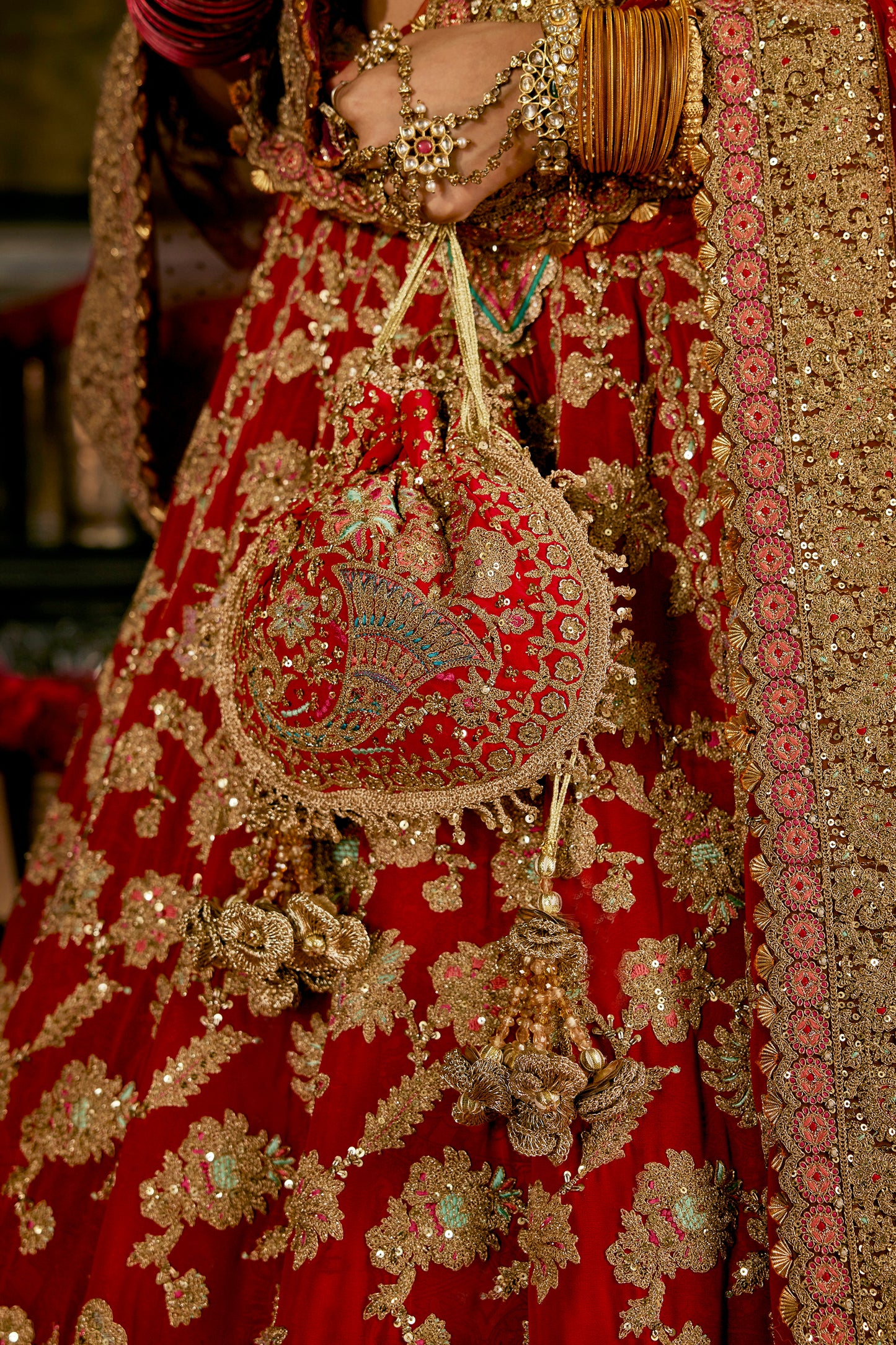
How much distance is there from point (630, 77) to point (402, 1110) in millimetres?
655

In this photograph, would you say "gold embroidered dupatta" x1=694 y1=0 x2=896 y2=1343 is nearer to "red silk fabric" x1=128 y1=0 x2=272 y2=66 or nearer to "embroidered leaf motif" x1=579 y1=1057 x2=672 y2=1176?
"embroidered leaf motif" x1=579 y1=1057 x2=672 y2=1176

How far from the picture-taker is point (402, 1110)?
0.70 m

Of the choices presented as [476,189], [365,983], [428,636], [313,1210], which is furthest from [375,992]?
[476,189]

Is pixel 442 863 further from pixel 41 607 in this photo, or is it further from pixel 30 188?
pixel 30 188

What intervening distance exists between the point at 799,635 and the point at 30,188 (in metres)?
3.69

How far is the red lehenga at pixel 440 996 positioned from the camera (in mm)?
656

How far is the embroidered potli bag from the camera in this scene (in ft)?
2.08

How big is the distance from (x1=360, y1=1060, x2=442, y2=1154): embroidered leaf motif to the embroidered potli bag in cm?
Result: 3

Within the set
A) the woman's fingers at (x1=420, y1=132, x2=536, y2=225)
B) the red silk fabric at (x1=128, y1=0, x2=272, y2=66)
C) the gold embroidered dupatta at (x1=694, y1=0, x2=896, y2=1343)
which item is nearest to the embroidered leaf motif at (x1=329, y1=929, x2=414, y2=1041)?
the gold embroidered dupatta at (x1=694, y1=0, x2=896, y2=1343)

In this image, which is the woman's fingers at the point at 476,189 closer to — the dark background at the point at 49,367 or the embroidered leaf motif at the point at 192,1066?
the embroidered leaf motif at the point at 192,1066

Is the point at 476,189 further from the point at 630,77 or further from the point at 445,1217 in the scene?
the point at 445,1217

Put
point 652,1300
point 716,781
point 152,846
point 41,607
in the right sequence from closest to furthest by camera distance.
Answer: point 652,1300 < point 716,781 < point 152,846 < point 41,607

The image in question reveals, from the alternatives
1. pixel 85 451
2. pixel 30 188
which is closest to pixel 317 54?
pixel 85 451

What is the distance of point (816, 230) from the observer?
0.71 meters
